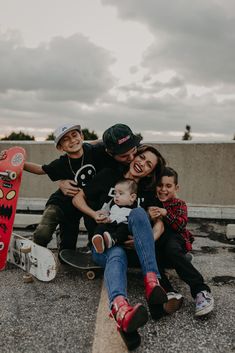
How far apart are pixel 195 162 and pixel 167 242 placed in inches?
148

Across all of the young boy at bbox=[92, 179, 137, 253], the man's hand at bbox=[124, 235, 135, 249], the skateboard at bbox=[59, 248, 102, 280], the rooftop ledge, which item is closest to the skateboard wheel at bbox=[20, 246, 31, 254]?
the skateboard at bbox=[59, 248, 102, 280]

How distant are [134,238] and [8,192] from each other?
1.54 m

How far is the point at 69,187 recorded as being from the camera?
3467 millimetres

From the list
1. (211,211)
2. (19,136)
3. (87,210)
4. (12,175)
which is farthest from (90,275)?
(19,136)

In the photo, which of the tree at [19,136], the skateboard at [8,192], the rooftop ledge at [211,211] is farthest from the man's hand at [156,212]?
the tree at [19,136]

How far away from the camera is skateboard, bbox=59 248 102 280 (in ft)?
10.9

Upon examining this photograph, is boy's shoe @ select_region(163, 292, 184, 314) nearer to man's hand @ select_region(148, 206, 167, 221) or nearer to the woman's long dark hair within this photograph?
man's hand @ select_region(148, 206, 167, 221)

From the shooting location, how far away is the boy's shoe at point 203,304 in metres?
2.57

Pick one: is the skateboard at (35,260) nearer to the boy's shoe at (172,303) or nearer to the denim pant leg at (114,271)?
the denim pant leg at (114,271)

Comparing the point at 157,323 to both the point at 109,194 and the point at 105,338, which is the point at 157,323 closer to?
the point at 105,338

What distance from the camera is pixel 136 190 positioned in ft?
10.5

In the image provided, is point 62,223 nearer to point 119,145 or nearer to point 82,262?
point 82,262

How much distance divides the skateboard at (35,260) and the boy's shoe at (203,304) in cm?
126

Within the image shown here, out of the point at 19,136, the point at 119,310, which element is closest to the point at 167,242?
the point at 119,310
